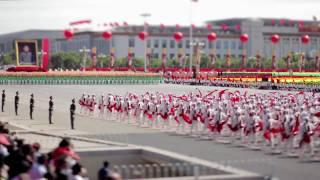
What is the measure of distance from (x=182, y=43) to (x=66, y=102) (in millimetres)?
111677

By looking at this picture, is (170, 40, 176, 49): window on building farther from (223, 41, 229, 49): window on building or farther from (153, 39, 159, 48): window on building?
(223, 41, 229, 49): window on building

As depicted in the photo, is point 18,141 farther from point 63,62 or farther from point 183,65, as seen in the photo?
point 63,62

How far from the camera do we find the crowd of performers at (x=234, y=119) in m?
22.4

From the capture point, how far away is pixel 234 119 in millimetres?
25062

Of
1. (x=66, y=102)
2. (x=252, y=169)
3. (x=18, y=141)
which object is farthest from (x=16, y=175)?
(x=66, y=102)

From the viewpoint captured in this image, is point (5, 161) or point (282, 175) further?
point (282, 175)

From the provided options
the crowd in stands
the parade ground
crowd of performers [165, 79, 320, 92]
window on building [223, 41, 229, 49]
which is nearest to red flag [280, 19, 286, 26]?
window on building [223, 41, 229, 49]

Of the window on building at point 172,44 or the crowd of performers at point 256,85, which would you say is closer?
the crowd of performers at point 256,85

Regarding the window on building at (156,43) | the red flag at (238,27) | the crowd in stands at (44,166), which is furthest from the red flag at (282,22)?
the crowd in stands at (44,166)

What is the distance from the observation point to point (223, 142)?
24828 millimetres

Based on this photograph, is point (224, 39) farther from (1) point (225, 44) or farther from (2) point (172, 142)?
(2) point (172, 142)

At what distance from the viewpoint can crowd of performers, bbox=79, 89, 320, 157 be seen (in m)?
22.4

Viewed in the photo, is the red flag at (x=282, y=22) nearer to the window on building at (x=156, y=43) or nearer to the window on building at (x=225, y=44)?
the window on building at (x=225, y=44)

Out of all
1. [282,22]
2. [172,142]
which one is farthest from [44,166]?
[282,22]
